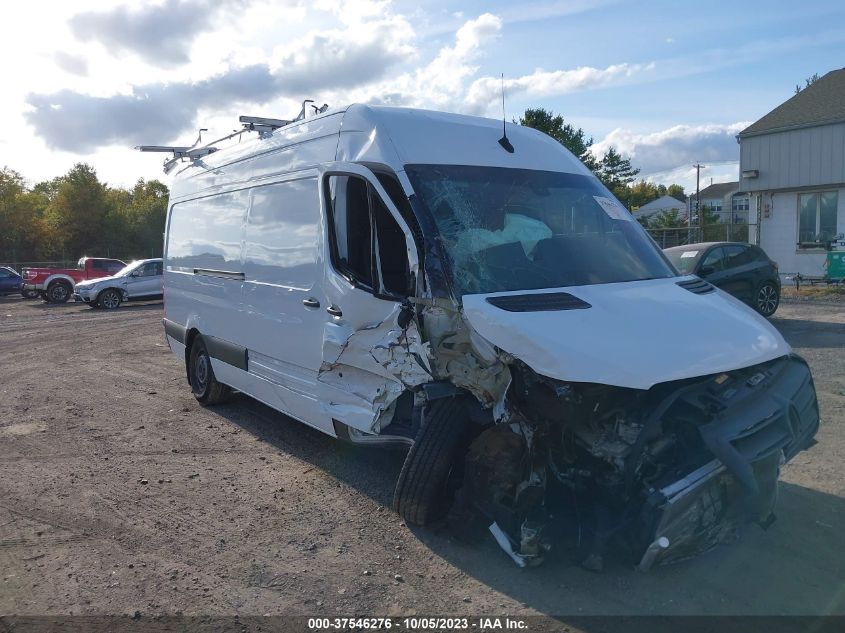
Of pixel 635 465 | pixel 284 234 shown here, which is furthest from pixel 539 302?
pixel 284 234

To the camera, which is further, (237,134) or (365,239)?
(237,134)

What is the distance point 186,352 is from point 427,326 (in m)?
5.01

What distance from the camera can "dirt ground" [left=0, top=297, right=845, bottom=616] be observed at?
12.2ft

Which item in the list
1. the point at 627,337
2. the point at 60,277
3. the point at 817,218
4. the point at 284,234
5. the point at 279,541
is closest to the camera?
the point at 627,337

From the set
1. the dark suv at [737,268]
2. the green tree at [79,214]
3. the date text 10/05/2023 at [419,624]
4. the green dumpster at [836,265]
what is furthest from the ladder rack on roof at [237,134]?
the green tree at [79,214]

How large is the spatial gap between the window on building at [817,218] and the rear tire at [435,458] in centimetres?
2258

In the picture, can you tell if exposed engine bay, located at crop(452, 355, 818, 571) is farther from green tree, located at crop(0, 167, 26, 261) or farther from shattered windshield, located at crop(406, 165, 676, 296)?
green tree, located at crop(0, 167, 26, 261)

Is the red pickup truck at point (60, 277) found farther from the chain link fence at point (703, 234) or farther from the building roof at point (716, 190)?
the building roof at point (716, 190)

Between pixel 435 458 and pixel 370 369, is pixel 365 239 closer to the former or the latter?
pixel 370 369

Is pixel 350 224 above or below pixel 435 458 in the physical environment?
above

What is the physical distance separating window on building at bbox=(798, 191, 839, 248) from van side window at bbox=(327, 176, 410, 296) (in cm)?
2215

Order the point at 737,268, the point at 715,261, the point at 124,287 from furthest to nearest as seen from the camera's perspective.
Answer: the point at 124,287 < the point at 737,268 < the point at 715,261

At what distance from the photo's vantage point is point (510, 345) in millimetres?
3781

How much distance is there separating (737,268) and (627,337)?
11.5 meters
